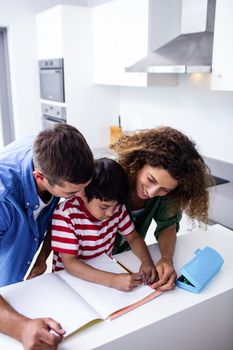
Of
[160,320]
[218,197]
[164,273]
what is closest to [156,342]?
[160,320]

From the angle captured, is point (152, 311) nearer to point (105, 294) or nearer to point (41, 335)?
point (105, 294)

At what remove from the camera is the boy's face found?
3.36 feet

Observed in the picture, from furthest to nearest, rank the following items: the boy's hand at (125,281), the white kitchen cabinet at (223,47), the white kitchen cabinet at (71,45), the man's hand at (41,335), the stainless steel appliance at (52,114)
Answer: the stainless steel appliance at (52,114)
the white kitchen cabinet at (71,45)
the white kitchen cabinet at (223,47)
the boy's hand at (125,281)
the man's hand at (41,335)

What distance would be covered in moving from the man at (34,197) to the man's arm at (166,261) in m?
0.34

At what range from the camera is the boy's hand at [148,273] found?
101cm

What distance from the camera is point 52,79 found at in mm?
3000

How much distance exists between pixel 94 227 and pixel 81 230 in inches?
1.8

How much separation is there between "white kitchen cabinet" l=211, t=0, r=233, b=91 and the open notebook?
4.03 feet

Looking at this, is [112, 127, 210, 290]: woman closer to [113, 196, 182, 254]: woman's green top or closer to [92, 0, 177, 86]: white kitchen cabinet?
[113, 196, 182, 254]: woman's green top

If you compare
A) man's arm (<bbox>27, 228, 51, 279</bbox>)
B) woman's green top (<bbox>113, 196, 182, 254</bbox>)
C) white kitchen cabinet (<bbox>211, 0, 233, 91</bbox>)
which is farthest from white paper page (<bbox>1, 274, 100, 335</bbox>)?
white kitchen cabinet (<bbox>211, 0, 233, 91</bbox>)

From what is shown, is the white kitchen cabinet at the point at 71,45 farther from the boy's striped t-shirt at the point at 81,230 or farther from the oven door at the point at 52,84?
the boy's striped t-shirt at the point at 81,230

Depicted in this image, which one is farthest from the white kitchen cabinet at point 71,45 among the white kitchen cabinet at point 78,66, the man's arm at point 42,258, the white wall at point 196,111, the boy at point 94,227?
the boy at point 94,227

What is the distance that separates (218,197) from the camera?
1925mm

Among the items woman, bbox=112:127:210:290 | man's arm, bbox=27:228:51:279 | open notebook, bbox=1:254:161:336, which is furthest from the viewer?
man's arm, bbox=27:228:51:279
